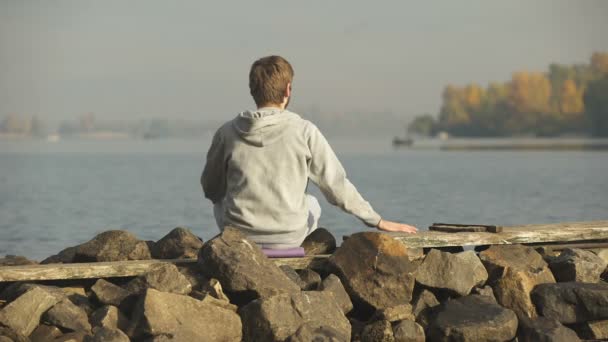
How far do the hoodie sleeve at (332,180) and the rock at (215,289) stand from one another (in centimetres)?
119

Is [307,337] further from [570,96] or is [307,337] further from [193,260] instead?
[570,96]

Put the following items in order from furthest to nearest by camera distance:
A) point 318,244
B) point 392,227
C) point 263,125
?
point 318,244 → point 392,227 → point 263,125

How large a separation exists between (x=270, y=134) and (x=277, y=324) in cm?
158

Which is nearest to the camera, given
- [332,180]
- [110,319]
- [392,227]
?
[110,319]

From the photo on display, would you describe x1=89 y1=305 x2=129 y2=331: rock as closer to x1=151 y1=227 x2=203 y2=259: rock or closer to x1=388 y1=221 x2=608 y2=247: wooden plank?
x1=151 y1=227 x2=203 y2=259: rock

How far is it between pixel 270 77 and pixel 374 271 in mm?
1627

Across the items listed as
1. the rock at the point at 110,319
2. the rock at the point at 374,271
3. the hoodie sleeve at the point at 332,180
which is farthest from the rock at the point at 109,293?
the hoodie sleeve at the point at 332,180

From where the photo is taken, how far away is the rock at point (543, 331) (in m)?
7.57

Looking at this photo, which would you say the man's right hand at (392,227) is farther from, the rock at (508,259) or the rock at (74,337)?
the rock at (74,337)

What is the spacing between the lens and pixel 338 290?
7.50 metres

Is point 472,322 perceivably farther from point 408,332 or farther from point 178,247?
point 178,247

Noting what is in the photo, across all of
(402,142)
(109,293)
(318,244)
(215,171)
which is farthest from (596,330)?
(402,142)

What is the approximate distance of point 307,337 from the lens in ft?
22.1

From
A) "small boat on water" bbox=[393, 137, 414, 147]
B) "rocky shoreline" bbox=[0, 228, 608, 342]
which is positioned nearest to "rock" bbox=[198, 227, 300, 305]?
"rocky shoreline" bbox=[0, 228, 608, 342]
